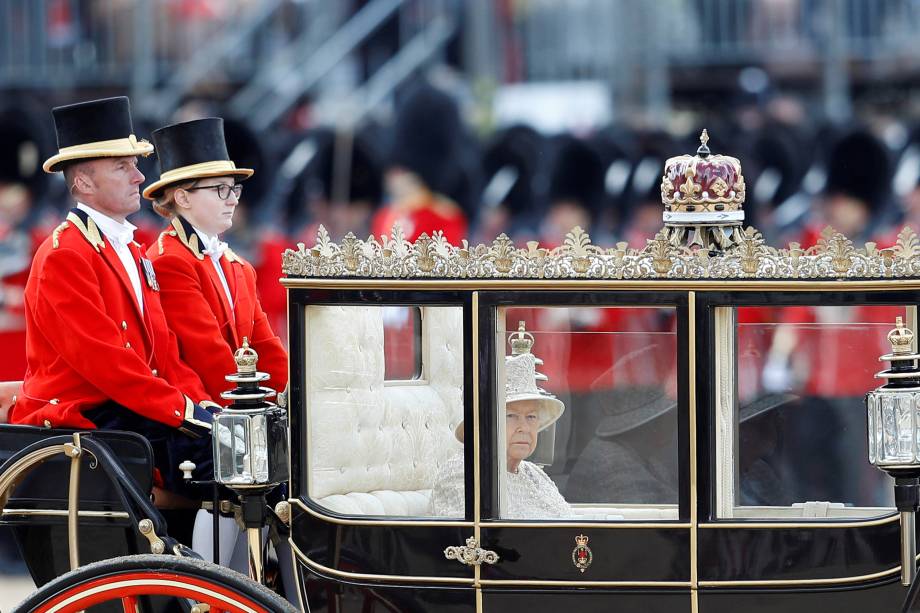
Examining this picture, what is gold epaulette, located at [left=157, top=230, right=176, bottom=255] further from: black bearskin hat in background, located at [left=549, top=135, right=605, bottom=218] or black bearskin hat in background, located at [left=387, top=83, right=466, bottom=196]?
black bearskin hat in background, located at [left=549, top=135, right=605, bottom=218]

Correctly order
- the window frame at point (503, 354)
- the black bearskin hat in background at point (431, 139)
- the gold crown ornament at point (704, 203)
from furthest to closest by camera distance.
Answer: the black bearskin hat in background at point (431, 139) → the gold crown ornament at point (704, 203) → the window frame at point (503, 354)

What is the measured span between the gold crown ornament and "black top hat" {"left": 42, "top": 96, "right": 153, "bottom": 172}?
4.51 feet

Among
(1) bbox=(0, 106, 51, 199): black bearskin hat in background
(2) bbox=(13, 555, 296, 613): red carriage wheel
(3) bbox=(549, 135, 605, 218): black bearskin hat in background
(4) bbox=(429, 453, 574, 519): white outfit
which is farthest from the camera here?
(3) bbox=(549, 135, 605, 218): black bearskin hat in background

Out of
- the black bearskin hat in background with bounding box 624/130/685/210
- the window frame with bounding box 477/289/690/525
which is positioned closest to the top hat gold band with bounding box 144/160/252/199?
the window frame with bounding box 477/289/690/525

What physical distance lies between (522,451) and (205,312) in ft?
3.44

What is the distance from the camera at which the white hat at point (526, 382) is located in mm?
4539

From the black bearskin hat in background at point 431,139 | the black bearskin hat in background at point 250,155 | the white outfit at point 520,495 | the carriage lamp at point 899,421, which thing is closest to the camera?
the carriage lamp at point 899,421

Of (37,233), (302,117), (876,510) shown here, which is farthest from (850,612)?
(302,117)

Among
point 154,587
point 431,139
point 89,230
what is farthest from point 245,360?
point 431,139

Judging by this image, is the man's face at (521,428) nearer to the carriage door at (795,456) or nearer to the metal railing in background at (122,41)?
the carriage door at (795,456)

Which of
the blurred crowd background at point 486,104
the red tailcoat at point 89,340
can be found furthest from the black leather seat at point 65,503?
the blurred crowd background at point 486,104

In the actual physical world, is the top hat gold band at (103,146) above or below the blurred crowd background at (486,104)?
below

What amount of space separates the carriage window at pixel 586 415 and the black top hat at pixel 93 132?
1168 millimetres

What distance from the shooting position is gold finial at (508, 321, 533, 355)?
4.53 metres
